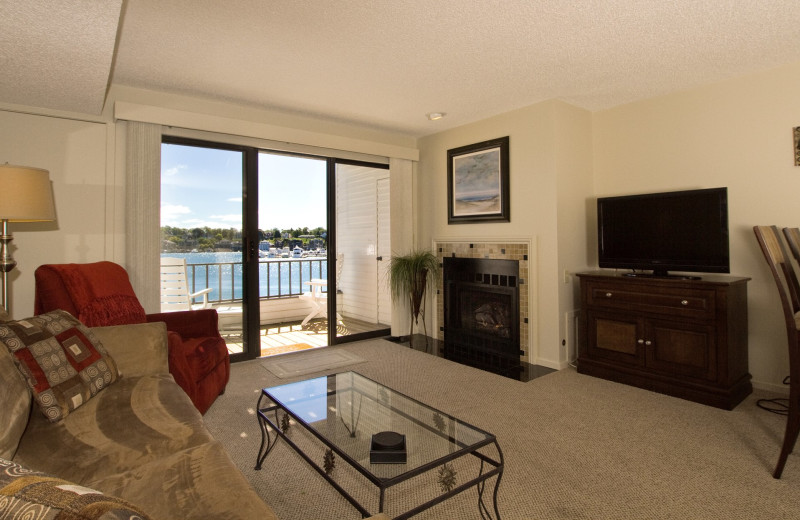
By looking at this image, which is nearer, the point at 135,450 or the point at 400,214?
the point at 135,450

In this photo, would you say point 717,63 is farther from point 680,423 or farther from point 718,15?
point 680,423

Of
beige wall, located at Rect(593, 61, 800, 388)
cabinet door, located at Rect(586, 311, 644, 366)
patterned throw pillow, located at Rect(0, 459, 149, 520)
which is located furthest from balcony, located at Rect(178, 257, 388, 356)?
patterned throw pillow, located at Rect(0, 459, 149, 520)

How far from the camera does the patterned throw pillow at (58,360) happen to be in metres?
1.61

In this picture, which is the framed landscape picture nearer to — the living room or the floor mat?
the living room

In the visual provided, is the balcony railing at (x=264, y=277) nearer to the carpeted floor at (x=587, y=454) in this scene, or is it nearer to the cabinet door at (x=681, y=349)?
the carpeted floor at (x=587, y=454)

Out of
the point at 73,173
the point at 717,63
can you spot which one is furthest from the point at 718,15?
the point at 73,173

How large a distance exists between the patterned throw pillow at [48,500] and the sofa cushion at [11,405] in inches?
43.8

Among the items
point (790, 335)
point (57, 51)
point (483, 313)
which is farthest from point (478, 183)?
point (57, 51)

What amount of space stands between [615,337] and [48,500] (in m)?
3.67

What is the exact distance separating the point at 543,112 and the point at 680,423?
106 inches

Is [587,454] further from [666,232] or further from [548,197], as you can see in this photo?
[548,197]

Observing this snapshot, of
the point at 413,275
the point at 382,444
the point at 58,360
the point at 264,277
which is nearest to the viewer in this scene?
the point at 382,444

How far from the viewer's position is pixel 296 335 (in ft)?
16.8

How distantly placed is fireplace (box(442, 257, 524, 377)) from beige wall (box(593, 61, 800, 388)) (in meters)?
1.59
